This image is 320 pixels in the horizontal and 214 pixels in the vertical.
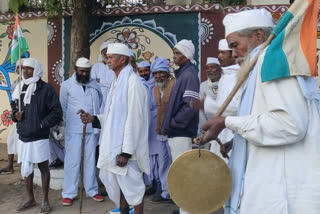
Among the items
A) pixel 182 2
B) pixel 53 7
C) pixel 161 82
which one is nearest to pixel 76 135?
pixel 161 82

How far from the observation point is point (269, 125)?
7.55ft

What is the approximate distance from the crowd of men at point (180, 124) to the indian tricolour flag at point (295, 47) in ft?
0.18

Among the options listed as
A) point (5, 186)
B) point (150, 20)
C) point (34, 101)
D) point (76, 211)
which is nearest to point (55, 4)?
point (150, 20)

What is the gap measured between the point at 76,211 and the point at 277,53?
13.9ft

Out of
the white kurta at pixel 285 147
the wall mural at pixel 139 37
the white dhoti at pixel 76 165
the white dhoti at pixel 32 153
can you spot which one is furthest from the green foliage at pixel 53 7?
the white kurta at pixel 285 147

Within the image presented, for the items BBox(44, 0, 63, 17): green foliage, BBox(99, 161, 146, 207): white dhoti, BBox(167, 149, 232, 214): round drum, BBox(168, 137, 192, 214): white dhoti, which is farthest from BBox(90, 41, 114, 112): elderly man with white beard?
BBox(167, 149, 232, 214): round drum

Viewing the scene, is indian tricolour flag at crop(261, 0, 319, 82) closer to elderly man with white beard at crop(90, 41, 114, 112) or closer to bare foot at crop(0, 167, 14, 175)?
elderly man with white beard at crop(90, 41, 114, 112)

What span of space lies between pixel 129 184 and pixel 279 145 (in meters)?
2.57

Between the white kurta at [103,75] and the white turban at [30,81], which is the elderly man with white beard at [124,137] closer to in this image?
the white turban at [30,81]

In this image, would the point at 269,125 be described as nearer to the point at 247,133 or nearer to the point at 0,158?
the point at 247,133

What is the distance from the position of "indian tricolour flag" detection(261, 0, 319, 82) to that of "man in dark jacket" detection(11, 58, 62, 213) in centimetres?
389

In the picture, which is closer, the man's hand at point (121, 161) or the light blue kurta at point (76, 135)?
A: the man's hand at point (121, 161)

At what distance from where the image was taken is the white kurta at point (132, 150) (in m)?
4.59

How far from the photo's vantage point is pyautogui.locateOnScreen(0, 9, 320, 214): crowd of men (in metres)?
2.32
